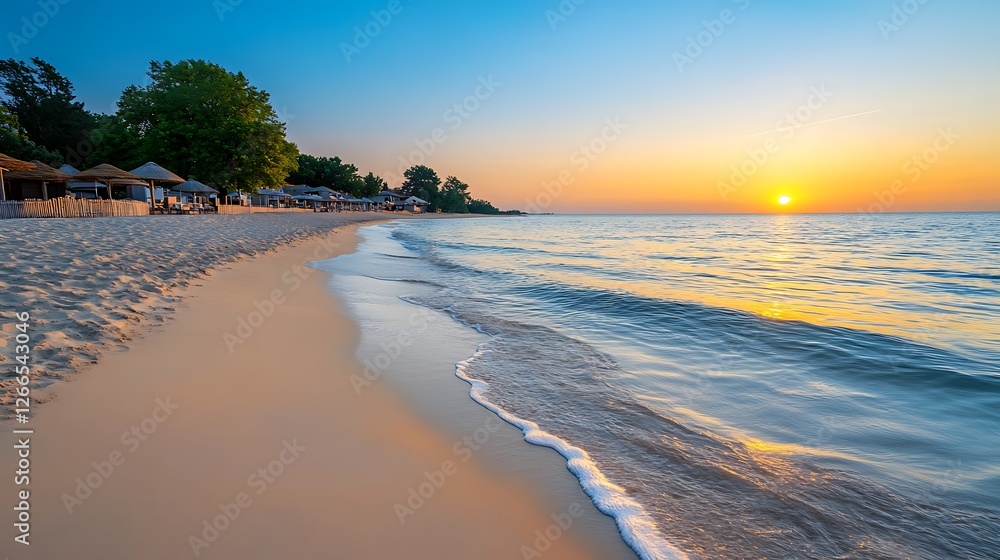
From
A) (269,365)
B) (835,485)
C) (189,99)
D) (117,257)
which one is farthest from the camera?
(189,99)

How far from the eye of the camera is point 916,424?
3.92 meters

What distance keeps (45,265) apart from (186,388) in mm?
4495

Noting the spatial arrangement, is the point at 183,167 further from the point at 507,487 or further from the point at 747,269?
the point at 507,487

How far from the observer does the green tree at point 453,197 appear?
461 feet

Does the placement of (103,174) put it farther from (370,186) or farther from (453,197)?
(453,197)

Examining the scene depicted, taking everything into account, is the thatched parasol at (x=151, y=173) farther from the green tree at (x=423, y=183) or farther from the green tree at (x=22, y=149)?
the green tree at (x=423, y=183)

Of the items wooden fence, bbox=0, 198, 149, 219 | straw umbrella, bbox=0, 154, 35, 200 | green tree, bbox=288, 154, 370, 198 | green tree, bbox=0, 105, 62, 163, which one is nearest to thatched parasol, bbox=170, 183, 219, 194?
green tree, bbox=0, 105, 62, 163

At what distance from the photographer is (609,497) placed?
2.56m

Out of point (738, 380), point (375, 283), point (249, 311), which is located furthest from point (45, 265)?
point (738, 380)

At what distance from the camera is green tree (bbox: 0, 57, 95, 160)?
48281 mm

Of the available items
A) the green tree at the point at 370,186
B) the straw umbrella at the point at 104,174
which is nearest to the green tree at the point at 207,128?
the straw umbrella at the point at 104,174

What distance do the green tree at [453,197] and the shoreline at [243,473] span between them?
452 ft

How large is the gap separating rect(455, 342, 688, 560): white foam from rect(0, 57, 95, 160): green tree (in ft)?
208

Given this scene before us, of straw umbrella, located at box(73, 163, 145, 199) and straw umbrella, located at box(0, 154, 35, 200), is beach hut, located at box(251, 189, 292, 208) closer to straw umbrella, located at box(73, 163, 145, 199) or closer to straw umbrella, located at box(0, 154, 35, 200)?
straw umbrella, located at box(73, 163, 145, 199)
